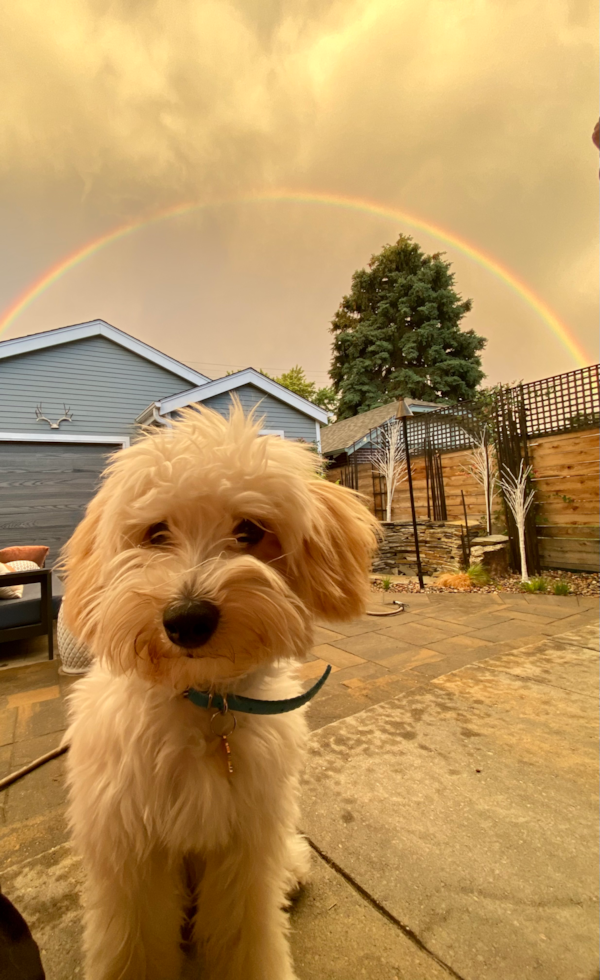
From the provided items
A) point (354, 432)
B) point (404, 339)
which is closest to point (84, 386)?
point (354, 432)

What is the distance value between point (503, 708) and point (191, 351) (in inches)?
505

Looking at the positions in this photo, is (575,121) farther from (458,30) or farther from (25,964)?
(25,964)

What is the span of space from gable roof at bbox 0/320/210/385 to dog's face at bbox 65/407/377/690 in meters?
8.59

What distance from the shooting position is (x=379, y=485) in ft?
35.0

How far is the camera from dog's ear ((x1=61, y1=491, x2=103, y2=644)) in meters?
1.07

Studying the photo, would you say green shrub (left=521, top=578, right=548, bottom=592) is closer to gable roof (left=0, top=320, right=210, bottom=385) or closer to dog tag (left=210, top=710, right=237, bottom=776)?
dog tag (left=210, top=710, right=237, bottom=776)

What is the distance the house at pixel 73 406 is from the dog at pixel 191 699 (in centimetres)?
686

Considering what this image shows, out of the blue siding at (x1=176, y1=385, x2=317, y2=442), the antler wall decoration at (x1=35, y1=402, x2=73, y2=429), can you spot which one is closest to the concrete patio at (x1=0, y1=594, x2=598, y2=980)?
the antler wall decoration at (x1=35, y1=402, x2=73, y2=429)

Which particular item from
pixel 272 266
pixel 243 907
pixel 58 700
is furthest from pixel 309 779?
pixel 272 266

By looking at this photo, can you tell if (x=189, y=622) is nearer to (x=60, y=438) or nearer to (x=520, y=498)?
(x=520, y=498)

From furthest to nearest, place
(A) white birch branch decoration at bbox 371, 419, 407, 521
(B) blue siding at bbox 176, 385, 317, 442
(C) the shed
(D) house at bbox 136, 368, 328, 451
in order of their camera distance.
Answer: (C) the shed < (A) white birch branch decoration at bbox 371, 419, 407, 521 < (B) blue siding at bbox 176, 385, 317, 442 < (D) house at bbox 136, 368, 328, 451

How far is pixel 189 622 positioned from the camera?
0.85 m

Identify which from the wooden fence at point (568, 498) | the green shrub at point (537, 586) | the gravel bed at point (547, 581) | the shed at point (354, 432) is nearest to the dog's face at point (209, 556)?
the gravel bed at point (547, 581)

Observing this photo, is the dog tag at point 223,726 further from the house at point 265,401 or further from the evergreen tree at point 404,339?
the evergreen tree at point 404,339
